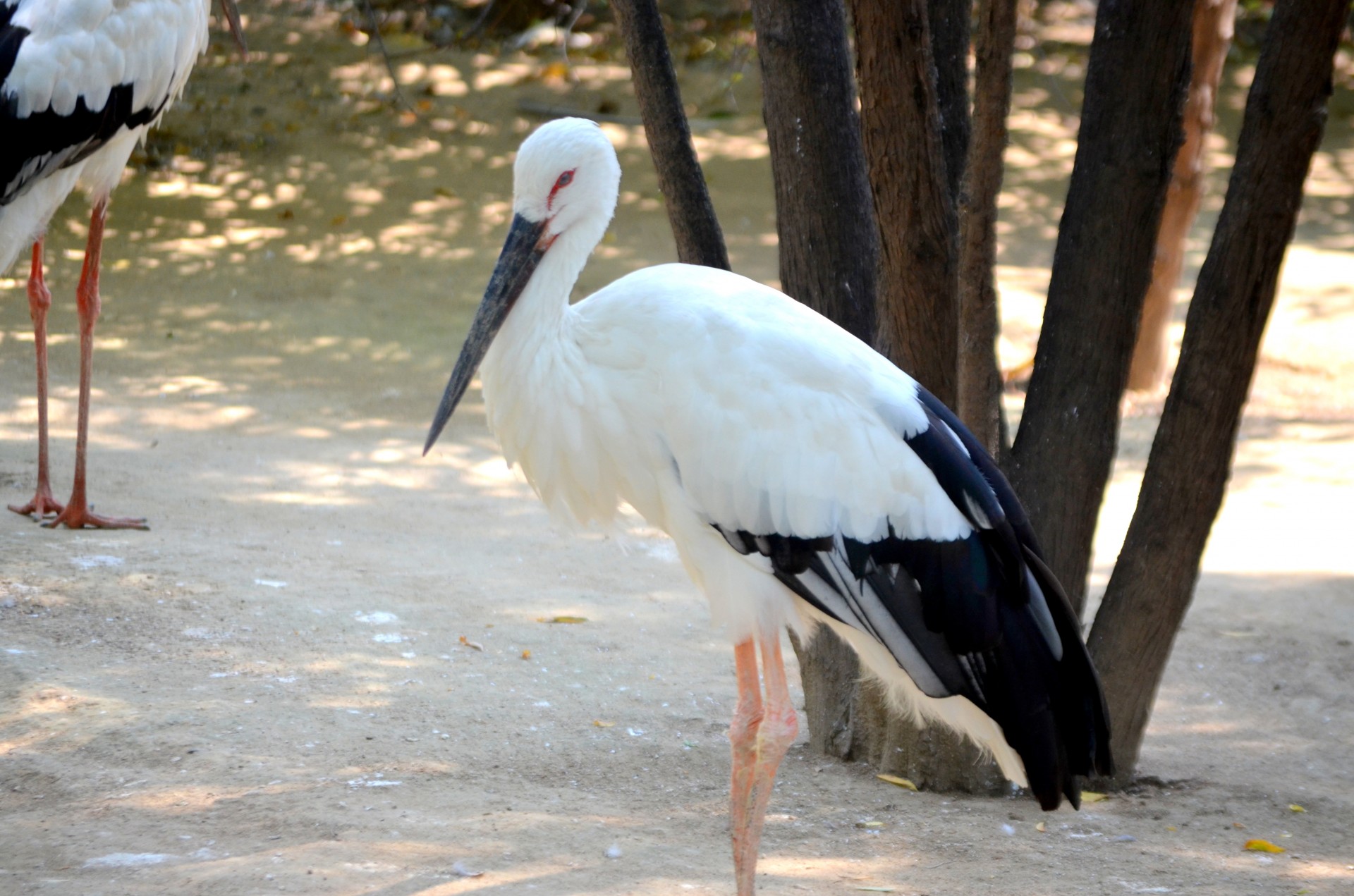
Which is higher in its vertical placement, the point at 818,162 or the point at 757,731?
the point at 818,162

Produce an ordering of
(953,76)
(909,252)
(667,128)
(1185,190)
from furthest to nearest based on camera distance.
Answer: (1185,190) < (953,76) < (667,128) < (909,252)

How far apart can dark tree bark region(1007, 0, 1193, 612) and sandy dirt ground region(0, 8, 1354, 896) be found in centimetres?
85

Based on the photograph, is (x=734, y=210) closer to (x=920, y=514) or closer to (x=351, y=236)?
(x=351, y=236)

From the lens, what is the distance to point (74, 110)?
507 cm

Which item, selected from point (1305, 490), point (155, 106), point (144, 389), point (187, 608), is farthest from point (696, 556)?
point (144, 389)

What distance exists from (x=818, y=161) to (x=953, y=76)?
597mm

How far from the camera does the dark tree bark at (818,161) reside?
137 inches

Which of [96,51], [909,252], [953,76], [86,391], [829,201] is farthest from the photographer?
[86,391]

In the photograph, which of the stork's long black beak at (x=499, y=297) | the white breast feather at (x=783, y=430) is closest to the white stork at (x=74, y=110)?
the stork's long black beak at (x=499, y=297)

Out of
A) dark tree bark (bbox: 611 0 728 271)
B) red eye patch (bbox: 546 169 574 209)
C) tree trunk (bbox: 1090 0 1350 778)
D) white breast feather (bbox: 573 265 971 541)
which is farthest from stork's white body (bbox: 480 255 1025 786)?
tree trunk (bbox: 1090 0 1350 778)

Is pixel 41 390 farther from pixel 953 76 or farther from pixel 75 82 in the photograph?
pixel 953 76

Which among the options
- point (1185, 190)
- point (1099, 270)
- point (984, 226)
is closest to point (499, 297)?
point (984, 226)

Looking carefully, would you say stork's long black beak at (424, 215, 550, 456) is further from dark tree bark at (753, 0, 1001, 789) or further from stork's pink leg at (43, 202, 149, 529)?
stork's pink leg at (43, 202, 149, 529)

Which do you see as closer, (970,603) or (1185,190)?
(970,603)
